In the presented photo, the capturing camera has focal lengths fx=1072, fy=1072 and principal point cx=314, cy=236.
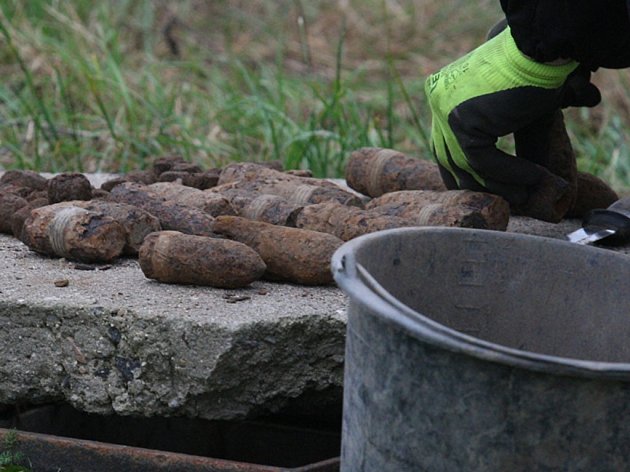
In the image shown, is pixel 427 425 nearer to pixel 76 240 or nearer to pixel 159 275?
pixel 159 275

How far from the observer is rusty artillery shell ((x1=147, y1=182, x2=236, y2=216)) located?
2.41 meters

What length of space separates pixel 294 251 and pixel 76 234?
0.46 metres

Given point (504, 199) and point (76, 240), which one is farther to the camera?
point (504, 199)

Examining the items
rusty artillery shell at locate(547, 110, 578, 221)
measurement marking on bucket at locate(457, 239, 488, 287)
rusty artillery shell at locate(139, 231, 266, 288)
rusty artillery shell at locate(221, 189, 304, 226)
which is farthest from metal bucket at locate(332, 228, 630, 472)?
rusty artillery shell at locate(547, 110, 578, 221)

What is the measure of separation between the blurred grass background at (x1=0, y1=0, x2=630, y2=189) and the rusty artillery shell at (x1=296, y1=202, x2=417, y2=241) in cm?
149

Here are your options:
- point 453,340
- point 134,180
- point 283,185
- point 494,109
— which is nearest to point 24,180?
point 134,180

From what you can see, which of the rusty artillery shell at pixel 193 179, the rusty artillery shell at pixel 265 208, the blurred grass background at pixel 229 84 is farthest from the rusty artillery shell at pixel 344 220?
the blurred grass background at pixel 229 84

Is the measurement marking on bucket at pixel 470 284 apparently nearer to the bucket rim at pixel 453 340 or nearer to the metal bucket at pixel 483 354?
the metal bucket at pixel 483 354

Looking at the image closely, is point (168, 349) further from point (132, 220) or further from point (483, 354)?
point (483, 354)

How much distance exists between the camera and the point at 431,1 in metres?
7.35

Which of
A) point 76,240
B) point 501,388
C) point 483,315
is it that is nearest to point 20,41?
point 76,240

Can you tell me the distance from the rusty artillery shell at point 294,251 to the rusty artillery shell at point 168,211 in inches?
5.5

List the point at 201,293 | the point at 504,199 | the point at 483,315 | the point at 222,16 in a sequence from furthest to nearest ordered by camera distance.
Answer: the point at 222,16, the point at 504,199, the point at 201,293, the point at 483,315

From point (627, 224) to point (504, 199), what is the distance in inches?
12.7
